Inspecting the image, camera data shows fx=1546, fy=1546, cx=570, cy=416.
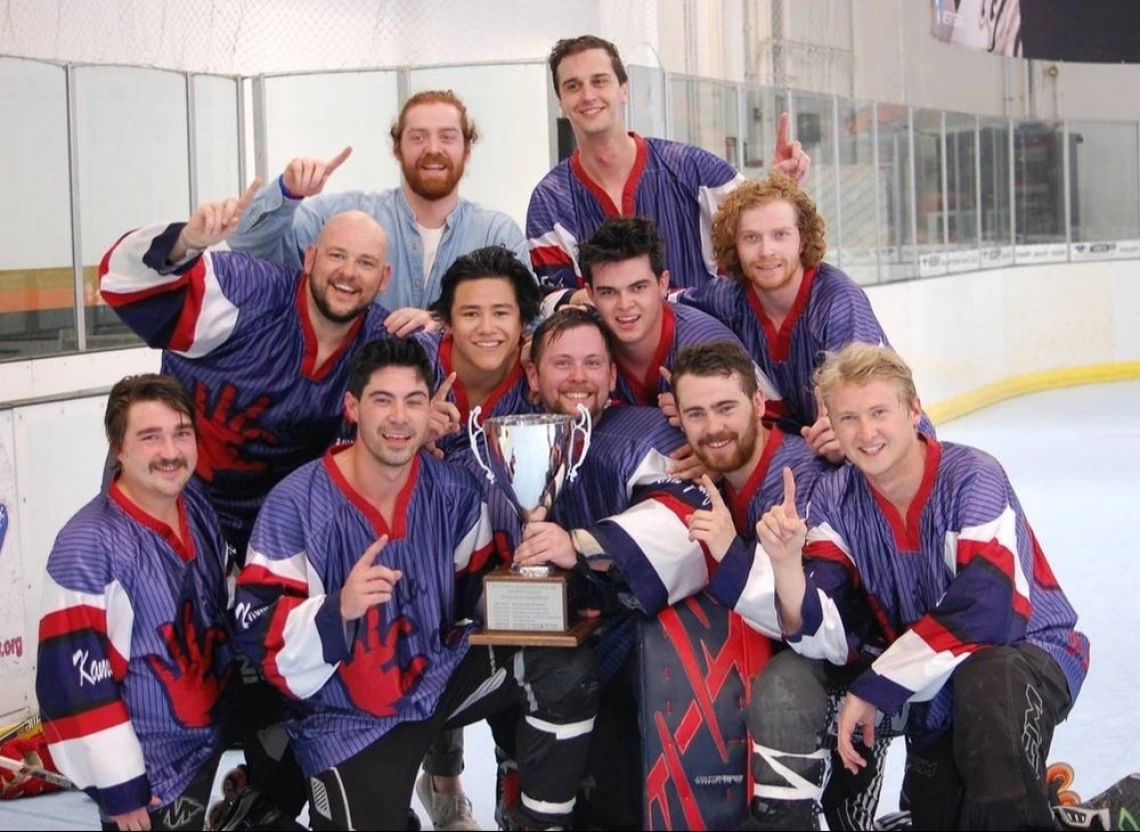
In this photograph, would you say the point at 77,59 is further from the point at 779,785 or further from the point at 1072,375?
the point at 1072,375

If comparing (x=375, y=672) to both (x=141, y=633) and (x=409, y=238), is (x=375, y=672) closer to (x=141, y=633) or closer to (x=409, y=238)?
(x=141, y=633)

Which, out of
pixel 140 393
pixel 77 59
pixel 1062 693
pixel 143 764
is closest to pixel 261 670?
Result: pixel 143 764

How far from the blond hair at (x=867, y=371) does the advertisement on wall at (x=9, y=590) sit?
263 centimetres

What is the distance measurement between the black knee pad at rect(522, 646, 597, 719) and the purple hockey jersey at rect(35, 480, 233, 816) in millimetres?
639

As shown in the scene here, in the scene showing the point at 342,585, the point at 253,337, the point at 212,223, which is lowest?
the point at 342,585

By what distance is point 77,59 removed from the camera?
269 inches

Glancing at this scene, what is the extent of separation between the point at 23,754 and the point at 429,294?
164 centimetres

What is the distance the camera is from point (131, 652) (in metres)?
2.90

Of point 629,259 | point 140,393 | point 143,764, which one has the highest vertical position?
point 629,259

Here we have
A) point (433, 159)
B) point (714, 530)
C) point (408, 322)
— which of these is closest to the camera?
point (714, 530)

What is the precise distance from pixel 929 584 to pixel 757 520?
38cm

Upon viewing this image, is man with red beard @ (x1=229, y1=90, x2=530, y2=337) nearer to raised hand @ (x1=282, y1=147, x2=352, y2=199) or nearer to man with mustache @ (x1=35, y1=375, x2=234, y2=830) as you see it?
raised hand @ (x1=282, y1=147, x2=352, y2=199)

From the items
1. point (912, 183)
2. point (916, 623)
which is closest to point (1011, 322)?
point (912, 183)

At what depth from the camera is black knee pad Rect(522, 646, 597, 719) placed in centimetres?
294
